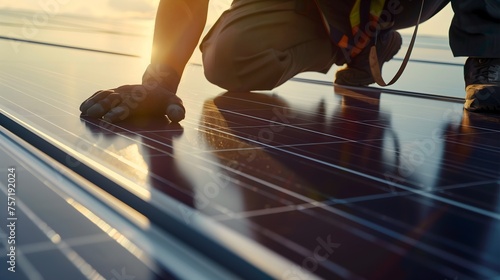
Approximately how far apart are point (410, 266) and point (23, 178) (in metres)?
0.69

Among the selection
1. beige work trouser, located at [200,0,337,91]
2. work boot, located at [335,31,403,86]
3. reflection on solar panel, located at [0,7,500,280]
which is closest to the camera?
reflection on solar panel, located at [0,7,500,280]

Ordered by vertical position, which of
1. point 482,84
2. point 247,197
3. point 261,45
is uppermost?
point 261,45

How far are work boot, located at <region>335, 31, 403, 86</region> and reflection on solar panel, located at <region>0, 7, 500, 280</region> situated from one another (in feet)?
4.33

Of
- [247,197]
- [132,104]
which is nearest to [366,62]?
[132,104]

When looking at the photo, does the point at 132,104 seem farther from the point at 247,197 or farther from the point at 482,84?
A: the point at 482,84

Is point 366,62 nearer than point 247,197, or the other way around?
point 247,197

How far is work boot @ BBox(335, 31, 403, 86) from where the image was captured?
333cm

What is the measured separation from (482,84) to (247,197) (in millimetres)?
1695

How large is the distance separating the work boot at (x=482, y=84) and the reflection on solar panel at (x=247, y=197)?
0.30 metres

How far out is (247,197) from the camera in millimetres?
1032

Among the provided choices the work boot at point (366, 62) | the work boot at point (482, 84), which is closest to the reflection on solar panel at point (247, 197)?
the work boot at point (482, 84)

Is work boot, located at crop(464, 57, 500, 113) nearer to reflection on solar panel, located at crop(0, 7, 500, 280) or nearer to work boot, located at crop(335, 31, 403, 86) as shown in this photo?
reflection on solar panel, located at crop(0, 7, 500, 280)

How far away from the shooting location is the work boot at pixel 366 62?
10.9ft

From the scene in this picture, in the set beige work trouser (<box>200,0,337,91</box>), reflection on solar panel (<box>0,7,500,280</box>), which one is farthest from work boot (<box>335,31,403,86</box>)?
reflection on solar panel (<box>0,7,500,280</box>)
